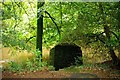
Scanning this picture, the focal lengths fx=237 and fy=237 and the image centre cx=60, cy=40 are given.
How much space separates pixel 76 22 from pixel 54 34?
179mm

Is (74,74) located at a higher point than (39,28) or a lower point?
lower

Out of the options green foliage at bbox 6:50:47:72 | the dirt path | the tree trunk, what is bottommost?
the dirt path

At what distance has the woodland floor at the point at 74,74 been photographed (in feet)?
5.43

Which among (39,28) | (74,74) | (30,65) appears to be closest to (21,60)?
(30,65)

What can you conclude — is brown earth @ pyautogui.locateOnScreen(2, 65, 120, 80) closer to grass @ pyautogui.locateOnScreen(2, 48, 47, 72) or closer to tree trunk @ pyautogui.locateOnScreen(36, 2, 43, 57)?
grass @ pyautogui.locateOnScreen(2, 48, 47, 72)

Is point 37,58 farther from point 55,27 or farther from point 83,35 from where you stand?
point 83,35

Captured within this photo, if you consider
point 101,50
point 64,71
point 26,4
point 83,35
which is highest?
point 26,4

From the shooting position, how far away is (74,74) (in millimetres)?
1673

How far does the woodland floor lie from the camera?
166 cm

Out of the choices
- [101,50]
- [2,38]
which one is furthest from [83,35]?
[2,38]

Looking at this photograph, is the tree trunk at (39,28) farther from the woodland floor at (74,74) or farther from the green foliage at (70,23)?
the woodland floor at (74,74)

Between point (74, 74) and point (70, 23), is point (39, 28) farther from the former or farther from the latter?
Result: point (74, 74)

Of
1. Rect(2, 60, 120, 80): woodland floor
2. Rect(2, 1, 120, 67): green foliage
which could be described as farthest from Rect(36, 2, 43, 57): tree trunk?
Rect(2, 60, 120, 80): woodland floor

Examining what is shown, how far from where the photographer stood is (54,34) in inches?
67.1
